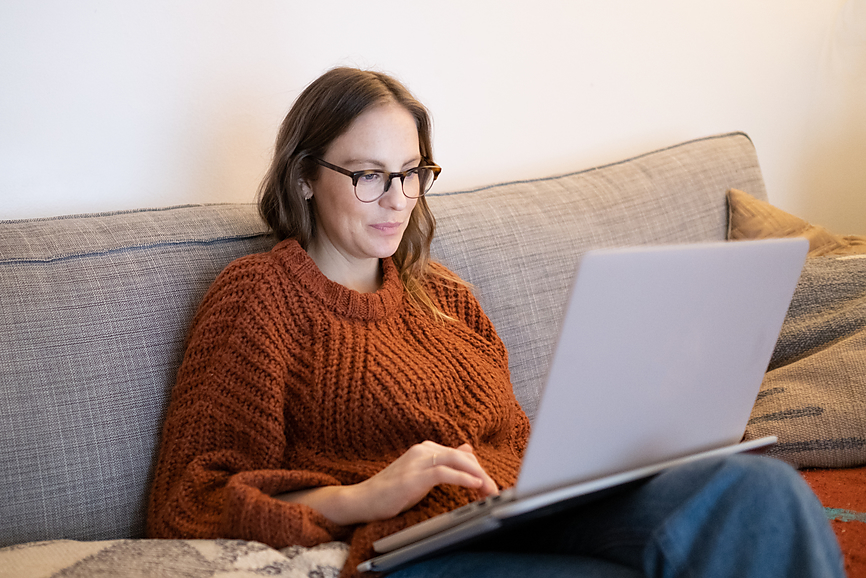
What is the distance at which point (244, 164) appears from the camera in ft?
5.20

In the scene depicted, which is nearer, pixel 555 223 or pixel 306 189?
pixel 306 189

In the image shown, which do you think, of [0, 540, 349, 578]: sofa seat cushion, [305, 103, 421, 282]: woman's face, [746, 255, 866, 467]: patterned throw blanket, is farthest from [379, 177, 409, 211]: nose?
[746, 255, 866, 467]: patterned throw blanket

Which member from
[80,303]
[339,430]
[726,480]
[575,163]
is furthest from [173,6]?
[726,480]

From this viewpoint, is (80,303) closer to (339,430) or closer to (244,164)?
(339,430)

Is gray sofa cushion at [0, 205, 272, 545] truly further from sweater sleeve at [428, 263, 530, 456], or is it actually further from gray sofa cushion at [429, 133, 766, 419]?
gray sofa cushion at [429, 133, 766, 419]

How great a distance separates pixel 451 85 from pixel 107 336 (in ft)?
3.51

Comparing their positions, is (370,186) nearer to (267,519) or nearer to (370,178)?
(370,178)

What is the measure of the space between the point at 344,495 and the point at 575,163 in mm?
1387

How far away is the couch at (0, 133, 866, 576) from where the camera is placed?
3.32 feet

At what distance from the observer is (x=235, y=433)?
41.9 inches

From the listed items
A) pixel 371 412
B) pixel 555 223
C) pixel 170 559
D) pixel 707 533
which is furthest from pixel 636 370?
pixel 555 223

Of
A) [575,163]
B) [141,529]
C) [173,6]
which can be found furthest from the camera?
[575,163]

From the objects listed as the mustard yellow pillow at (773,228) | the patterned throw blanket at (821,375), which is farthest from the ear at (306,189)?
the mustard yellow pillow at (773,228)

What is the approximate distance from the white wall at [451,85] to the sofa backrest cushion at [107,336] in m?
0.21
